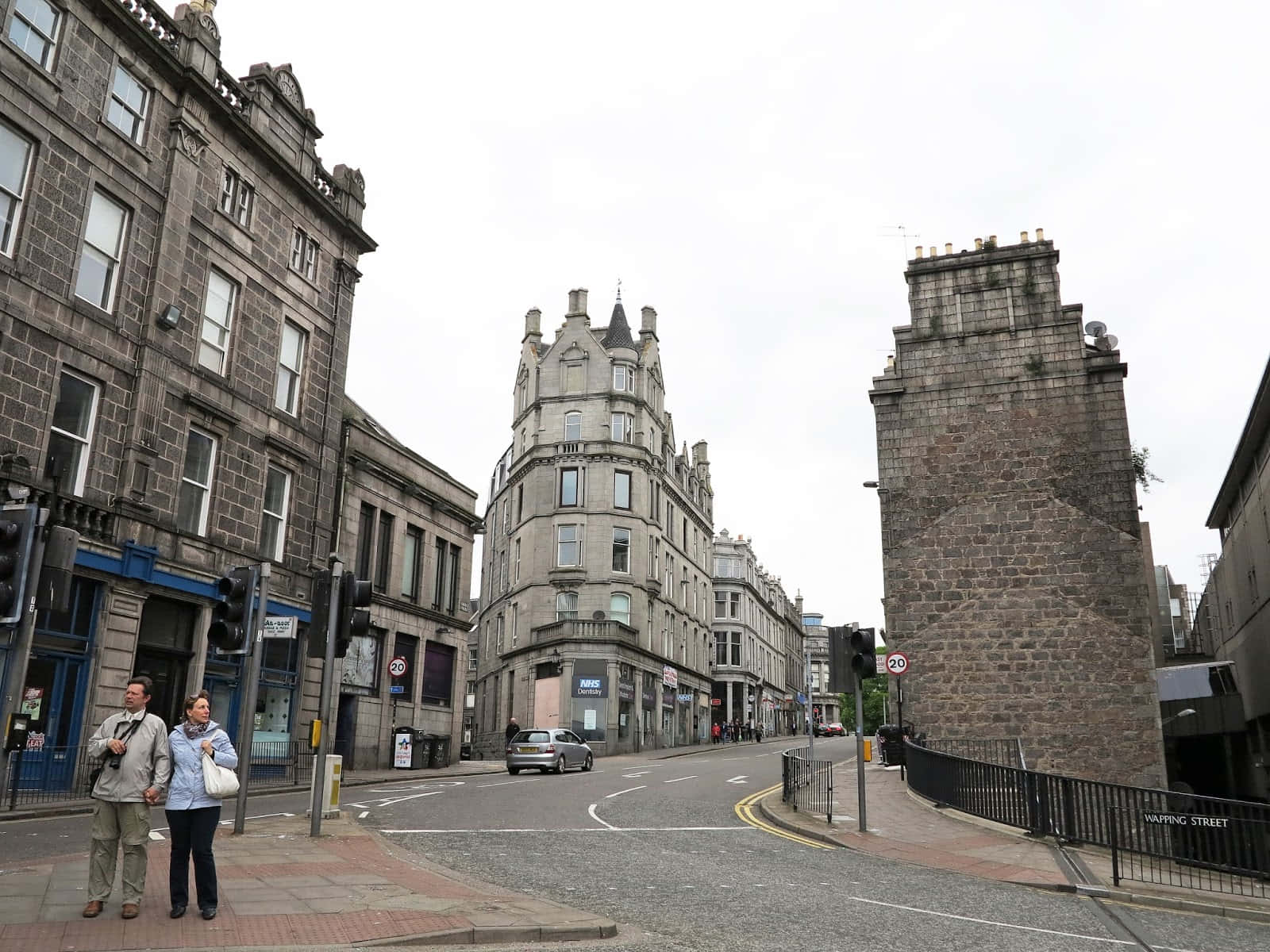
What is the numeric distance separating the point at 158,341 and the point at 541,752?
15.6m

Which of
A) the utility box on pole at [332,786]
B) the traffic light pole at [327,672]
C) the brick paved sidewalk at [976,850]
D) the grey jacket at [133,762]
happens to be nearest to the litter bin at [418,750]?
the brick paved sidewalk at [976,850]

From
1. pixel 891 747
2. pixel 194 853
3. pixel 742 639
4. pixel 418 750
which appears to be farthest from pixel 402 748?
pixel 742 639

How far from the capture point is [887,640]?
2500 cm

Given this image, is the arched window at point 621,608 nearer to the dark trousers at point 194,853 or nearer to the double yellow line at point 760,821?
the double yellow line at point 760,821

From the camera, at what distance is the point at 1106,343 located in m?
25.2

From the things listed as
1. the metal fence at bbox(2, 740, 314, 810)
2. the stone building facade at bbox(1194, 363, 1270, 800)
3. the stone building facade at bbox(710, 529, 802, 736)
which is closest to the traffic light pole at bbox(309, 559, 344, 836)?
the metal fence at bbox(2, 740, 314, 810)

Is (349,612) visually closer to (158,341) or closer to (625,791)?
(625,791)

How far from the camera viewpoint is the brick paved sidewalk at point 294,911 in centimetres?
688

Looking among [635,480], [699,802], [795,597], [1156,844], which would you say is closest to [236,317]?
[699,802]

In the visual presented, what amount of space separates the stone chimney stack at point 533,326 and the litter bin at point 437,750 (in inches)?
1136

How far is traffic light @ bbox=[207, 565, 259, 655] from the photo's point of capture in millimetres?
11961

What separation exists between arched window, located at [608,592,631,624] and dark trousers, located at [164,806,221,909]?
146 ft

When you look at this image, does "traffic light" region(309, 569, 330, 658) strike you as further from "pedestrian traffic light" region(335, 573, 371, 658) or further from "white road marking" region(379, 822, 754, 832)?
"white road marking" region(379, 822, 754, 832)

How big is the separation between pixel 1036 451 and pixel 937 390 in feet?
9.19
